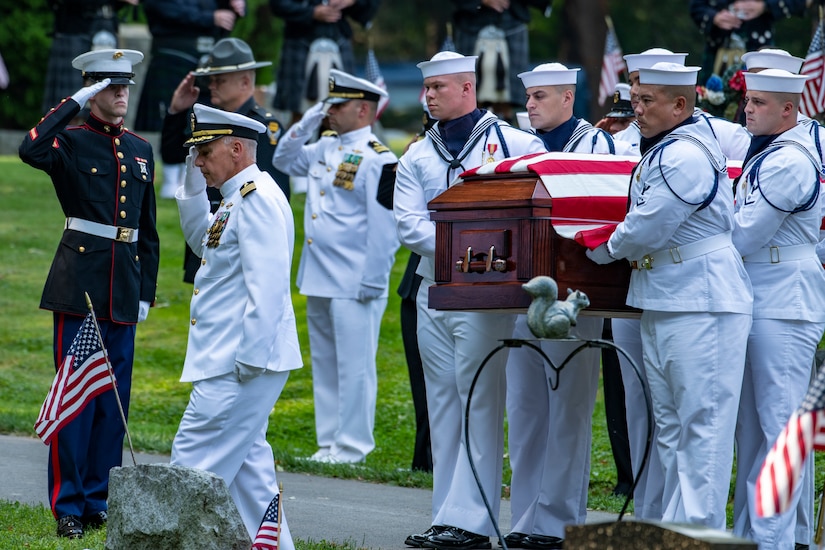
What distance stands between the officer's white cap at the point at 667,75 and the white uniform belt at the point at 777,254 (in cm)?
86

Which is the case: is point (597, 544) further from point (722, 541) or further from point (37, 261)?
point (37, 261)

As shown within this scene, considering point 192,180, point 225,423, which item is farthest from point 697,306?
point 192,180

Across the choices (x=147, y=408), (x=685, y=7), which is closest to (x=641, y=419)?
(x=147, y=408)

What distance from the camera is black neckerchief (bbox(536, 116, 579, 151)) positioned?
6973 millimetres

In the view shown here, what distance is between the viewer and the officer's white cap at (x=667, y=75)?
5.85 m

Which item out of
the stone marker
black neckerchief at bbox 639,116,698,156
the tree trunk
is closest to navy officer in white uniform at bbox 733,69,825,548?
black neckerchief at bbox 639,116,698,156

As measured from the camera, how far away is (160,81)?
53.4ft

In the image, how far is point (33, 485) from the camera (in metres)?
7.97

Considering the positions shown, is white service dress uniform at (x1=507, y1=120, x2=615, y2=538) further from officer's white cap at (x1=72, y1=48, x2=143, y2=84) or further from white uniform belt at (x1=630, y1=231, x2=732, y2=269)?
officer's white cap at (x1=72, y1=48, x2=143, y2=84)

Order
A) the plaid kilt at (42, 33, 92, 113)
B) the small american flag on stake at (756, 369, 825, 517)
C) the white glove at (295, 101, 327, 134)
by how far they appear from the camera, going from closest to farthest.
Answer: the small american flag on stake at (756, 369, 825, 517) < the white glove at (295, 101, 327, 134) < the plaid kilt at (42, 33, 92, 113)

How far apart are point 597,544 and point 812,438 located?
732 millimetres

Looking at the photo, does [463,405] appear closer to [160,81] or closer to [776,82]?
[776,82]

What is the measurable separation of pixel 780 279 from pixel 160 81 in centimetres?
1116

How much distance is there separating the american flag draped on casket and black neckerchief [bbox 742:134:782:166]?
1.87ft
